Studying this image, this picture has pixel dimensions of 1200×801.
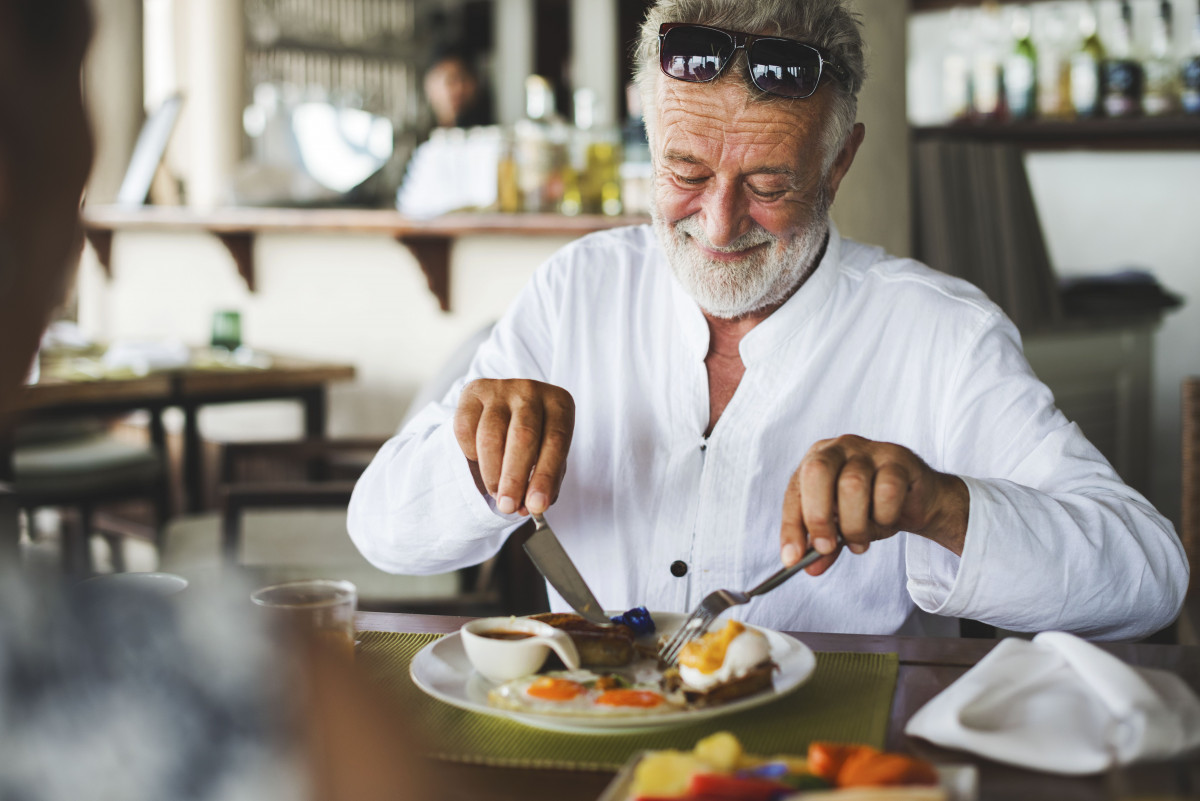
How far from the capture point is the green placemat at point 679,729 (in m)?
0.90

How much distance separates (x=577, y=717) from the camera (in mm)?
904

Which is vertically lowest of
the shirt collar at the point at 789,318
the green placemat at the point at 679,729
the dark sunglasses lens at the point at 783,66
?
the green placemat at the point at 679,729

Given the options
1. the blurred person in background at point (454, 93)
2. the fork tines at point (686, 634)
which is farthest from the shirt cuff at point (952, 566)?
the blurred person in background at point (454, 93)

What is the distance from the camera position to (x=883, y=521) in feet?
3.59

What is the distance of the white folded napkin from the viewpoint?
847 millimetres

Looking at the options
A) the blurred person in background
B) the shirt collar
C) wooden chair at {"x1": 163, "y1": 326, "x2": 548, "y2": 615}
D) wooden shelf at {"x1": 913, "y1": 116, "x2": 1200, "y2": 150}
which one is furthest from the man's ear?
the blurred person in background

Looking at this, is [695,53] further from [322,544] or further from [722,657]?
[322,544]

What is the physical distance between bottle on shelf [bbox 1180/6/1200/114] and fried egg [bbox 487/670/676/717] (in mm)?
3557

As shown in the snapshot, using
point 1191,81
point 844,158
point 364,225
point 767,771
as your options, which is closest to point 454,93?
point 364,225

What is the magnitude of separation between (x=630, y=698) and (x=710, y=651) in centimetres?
9

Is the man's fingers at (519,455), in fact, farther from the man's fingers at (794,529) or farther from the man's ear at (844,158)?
the man's ear at (844,158)

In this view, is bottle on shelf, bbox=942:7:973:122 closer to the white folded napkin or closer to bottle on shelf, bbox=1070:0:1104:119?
bottle on shelf, bbox=1070:0:1104:119

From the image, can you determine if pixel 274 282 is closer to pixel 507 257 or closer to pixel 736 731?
pixel 507 257

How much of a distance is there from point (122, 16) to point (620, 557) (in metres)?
A: 5.27
